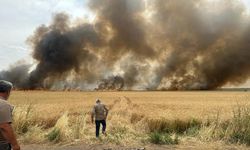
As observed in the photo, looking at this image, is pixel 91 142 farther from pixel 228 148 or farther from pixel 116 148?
pixel 228 148

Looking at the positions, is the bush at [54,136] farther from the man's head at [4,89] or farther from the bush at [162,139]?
the man's head at [4,89]

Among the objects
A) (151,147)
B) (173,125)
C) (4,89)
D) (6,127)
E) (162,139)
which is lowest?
(151,147)

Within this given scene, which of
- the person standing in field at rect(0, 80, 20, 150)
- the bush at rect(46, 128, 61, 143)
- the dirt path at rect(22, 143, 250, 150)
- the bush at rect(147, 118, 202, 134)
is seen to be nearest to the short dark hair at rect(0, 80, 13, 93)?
the person standing in field at rect(0, 80, 20, 150)

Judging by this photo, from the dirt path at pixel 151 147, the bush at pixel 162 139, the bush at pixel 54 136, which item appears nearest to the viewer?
the dirt path at pixel 151 147

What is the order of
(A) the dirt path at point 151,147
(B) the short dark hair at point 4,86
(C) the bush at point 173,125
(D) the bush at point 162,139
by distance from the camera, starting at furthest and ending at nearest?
(C) the bush at point 173,125 < (D) the bush at point 162,139 < (A) the dirt path at point 151,147 < (B) the short dark hair at point 4,86

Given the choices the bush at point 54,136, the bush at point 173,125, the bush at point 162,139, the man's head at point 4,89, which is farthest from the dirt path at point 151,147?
the man's head at point 4,89

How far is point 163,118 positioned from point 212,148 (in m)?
5.70

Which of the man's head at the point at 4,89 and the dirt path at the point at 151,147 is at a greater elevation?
the man's head at the point at 4,89

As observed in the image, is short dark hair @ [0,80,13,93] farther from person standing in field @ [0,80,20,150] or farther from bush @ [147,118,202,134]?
bush @ [147,118,202,134]

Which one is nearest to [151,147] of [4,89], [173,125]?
[173,125]

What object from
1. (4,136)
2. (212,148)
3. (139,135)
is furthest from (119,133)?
(4,136)

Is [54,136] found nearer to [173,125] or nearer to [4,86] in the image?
[173,125]

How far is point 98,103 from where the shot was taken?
59.0 ft

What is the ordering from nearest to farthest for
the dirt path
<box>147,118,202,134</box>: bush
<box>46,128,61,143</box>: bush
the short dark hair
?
the short dark hair → the dirt path → <box>46,128,61,143</box>: bush → <box>147,118,202,134</box>: bush
